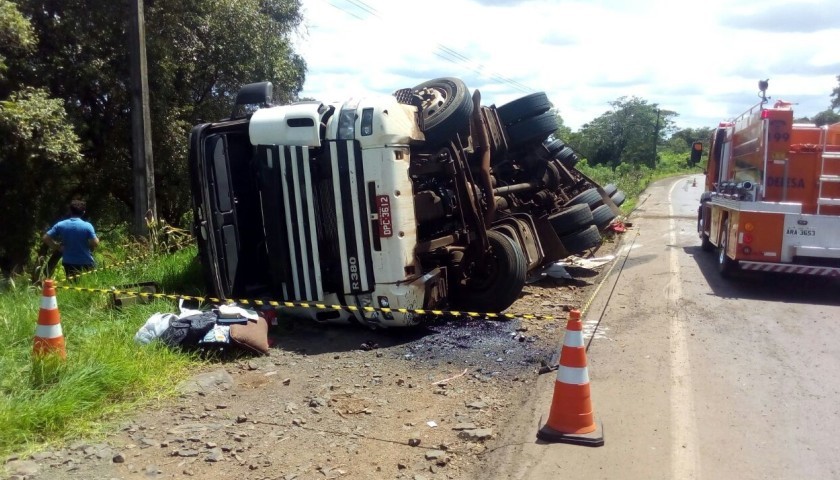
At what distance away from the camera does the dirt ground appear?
4.08 m

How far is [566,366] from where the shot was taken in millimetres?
4496

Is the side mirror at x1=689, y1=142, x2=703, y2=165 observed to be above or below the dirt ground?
above

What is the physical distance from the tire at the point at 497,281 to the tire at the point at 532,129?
7.40 feet

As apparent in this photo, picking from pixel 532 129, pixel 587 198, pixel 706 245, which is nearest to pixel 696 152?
pixel 706 245

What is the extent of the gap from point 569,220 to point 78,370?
21.1 feet

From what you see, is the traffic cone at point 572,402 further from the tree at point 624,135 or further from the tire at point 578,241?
the tree at point 624,135

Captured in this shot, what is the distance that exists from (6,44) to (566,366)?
9.95 metres

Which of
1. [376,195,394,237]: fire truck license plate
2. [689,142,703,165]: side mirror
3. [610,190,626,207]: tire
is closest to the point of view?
[376,195,394,237]: fire truck license plate

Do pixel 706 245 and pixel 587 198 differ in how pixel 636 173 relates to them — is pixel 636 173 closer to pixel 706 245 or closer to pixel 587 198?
pixel 706 245

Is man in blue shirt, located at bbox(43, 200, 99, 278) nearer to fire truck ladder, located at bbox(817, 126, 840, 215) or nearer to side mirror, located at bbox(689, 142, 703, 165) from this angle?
fire truck ladder, located at bbox(817, 126, 840, 215)

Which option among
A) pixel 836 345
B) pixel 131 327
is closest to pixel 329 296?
pixel 131 327

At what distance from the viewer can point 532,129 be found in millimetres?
9430

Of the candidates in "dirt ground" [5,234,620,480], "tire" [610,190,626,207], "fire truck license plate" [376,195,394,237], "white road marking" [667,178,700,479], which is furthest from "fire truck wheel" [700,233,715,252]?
"fire truck license plate" [376,195,394,237]

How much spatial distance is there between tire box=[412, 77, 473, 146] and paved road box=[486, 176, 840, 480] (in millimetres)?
2601
